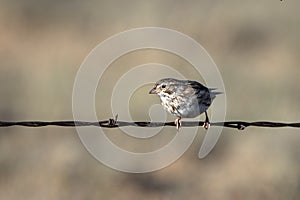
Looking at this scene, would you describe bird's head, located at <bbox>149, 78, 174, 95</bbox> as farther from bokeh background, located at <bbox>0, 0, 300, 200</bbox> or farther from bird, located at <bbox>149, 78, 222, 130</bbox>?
bokeh background, located at <bbox>0, 0, 300, 200</bbox>

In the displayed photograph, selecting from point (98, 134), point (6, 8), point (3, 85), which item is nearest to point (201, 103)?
point (98, 134)

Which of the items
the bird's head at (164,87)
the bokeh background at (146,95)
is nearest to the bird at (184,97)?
the bird's head at (164,87)

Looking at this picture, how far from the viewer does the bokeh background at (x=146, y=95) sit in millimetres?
10117

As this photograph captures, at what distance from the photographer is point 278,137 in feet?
36.5

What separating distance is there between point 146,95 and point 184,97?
585 cm

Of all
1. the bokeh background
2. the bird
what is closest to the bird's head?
the bird

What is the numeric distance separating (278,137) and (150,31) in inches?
182

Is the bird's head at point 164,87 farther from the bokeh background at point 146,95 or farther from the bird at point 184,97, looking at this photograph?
the bokeh background at point 146,95

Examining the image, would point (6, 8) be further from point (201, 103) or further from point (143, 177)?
point (201, 103)

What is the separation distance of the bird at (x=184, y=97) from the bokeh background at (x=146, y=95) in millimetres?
2875

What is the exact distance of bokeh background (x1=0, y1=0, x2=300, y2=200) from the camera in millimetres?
10117

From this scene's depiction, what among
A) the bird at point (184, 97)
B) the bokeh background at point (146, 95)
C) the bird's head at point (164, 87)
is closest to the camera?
the bird at point (184, 97)

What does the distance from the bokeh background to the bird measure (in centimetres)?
287

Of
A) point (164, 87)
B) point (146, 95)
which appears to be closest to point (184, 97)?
point (164, 87)
